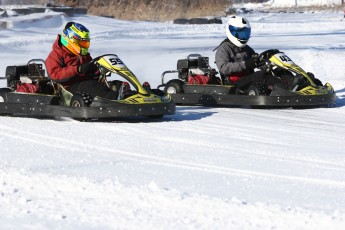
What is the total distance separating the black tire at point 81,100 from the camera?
8.98 metres

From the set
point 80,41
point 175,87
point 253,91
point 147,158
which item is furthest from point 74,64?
point 147,158

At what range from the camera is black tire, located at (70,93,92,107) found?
29.4ft

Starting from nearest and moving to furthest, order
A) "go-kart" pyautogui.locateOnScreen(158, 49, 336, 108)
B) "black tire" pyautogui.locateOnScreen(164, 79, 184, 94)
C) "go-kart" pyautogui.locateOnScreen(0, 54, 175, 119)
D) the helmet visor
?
"go-kart" pyautogui.locateOnScreen(0, 54, 175, 119) < the helmet visor < "go-kart" pyautogui.locateOnScreen(158, 49, 336, 108) < "black tire" pyautogui.locateOnScreen(164, 79, 184, 94)

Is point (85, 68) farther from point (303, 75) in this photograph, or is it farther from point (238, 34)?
point (303, 75)

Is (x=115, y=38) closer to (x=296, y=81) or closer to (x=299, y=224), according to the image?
(x=296, y=81)

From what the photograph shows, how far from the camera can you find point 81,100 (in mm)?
8977

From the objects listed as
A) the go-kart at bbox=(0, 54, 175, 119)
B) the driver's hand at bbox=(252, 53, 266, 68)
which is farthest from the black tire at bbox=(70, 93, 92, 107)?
the driver's hand at bbox=(252, 53, 266, 68)

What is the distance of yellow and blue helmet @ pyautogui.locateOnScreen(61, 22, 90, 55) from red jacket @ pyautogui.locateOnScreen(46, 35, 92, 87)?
0.05 meters

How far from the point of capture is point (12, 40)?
26.2 metres

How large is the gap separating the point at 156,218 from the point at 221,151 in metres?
2.50

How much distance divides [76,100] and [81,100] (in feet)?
0.33

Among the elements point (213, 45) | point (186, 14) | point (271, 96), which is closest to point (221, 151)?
point (271, 96)

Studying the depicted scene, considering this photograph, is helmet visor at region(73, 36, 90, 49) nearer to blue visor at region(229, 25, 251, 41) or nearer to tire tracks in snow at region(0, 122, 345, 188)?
tire tracks in snow at region(0, 122, 345, 188)

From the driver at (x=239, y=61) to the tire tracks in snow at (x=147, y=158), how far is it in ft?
12.0
